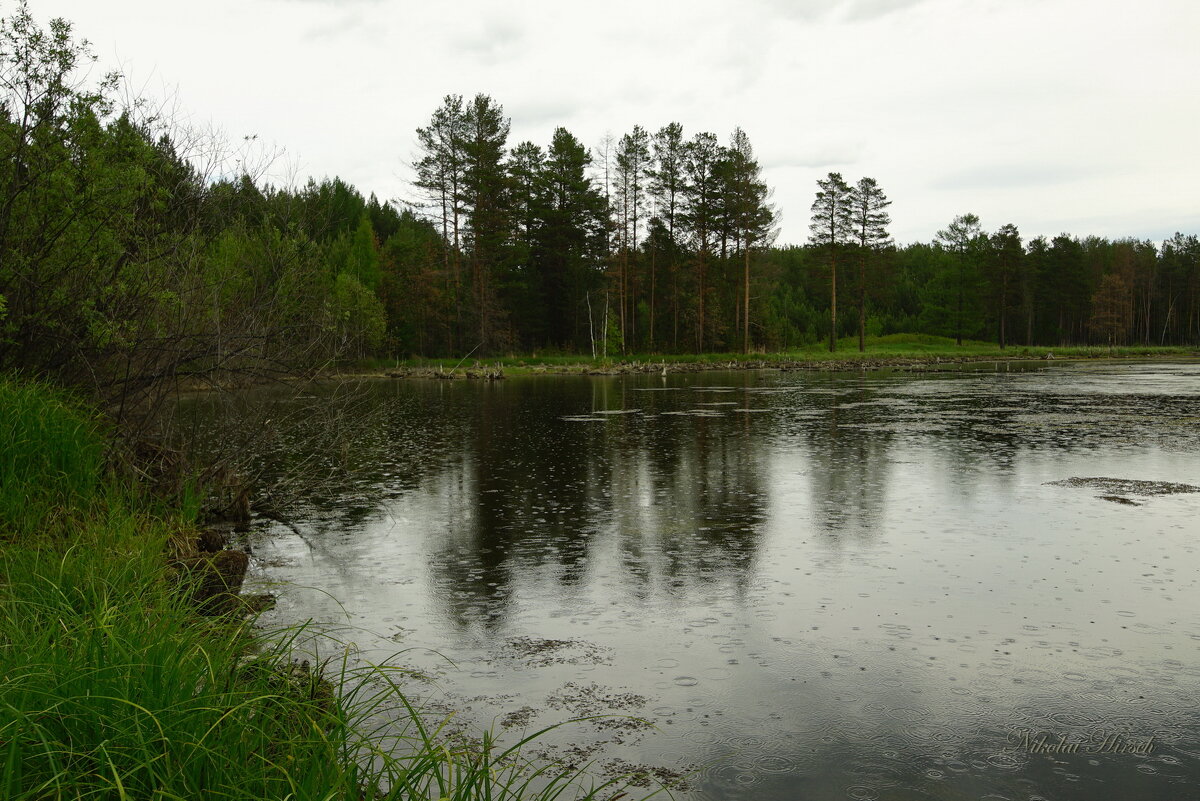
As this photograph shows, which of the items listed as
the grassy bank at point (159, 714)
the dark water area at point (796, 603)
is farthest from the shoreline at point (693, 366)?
the grassy bank at point (159, 714)

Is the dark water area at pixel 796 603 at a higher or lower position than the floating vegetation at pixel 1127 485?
lower

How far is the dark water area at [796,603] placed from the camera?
551 cm

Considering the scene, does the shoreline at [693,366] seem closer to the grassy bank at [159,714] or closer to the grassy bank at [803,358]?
the grassy bank at [803,358]

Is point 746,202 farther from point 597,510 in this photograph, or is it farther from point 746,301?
point 597,510

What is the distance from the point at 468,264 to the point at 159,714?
204 ft

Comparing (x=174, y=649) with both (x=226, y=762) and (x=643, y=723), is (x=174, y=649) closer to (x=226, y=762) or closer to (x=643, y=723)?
(x=226, y=762)

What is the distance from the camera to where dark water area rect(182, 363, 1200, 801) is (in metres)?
5.51

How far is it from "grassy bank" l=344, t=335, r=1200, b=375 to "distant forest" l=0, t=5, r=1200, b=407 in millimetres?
2477

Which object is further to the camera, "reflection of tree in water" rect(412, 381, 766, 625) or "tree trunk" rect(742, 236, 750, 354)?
"tree trunk" rect(742, 236, 750, 354)

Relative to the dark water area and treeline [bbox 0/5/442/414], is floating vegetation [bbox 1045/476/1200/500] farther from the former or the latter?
treeline [bbox 0/5/442/414]

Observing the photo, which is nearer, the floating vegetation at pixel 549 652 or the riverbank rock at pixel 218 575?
the floating vegetation at pixel 549 652

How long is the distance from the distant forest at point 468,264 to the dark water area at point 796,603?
325cm

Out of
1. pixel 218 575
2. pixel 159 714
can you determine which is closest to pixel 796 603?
pixel 218 575

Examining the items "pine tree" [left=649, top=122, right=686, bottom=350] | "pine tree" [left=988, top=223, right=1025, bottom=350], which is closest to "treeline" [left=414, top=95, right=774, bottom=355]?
"pine tree" [left=649, top=122, right=686, bottom=350]
